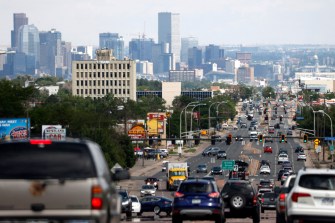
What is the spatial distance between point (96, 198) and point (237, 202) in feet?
67.0

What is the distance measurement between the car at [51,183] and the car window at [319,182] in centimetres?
730

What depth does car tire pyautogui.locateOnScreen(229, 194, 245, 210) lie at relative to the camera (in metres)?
40.6

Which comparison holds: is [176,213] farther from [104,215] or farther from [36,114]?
[36,114]

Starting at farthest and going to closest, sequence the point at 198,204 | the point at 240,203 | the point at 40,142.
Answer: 1. the point at 240,203
2. the point at 198,204
3. the point at 40,142

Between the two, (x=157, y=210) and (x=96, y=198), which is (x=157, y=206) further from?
(x=96, y=198)

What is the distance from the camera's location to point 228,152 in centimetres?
14900

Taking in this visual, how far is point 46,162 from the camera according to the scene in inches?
817

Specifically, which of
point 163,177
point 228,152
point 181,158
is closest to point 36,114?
point 163,177

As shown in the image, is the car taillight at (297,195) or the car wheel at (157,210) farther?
the car wheel at (157,210)

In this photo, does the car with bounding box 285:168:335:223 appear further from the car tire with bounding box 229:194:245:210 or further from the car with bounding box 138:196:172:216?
the car with bounding box 138:196:172:216

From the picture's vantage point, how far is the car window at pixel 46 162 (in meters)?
20.6

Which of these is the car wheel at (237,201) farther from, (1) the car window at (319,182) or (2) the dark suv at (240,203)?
(1) the car window at (319,182)

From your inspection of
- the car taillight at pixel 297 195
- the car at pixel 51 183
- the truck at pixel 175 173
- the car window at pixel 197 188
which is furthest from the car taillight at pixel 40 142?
the truck at pixel 175 173

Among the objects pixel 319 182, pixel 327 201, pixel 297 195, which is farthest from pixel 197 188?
pixel 327 201
